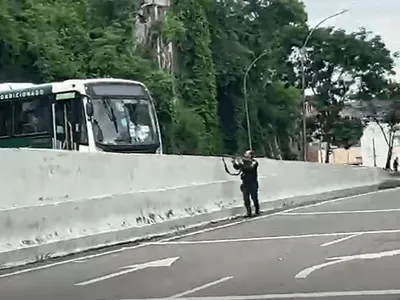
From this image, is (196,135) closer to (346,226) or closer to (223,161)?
(223,161)

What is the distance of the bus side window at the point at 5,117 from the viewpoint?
26.4 m

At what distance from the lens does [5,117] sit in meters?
26.4

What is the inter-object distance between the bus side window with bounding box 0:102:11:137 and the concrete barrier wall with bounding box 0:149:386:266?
592 cm

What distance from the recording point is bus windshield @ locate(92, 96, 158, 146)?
81.6ft

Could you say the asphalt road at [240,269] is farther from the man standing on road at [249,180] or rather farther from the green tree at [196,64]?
the green tree at [196,64]

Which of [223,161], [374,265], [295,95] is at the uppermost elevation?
[295,95]

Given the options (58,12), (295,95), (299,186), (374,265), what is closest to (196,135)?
(58,12)

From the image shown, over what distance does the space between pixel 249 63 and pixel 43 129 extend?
35.3m

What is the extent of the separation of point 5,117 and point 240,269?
14889 millimetres

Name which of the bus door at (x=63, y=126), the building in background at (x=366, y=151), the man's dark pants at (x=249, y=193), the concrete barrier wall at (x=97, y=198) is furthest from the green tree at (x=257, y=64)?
the man's dark pants at (x=249, y=193)

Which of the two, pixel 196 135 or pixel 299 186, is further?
pixel 196 135

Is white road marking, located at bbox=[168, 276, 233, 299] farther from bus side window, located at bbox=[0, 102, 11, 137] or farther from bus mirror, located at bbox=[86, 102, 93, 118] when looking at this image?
bus side window, located at bbox=[0, 102, 11, 137]

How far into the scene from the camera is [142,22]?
51.5 metres

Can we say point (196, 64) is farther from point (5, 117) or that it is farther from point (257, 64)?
point (5, 117)
